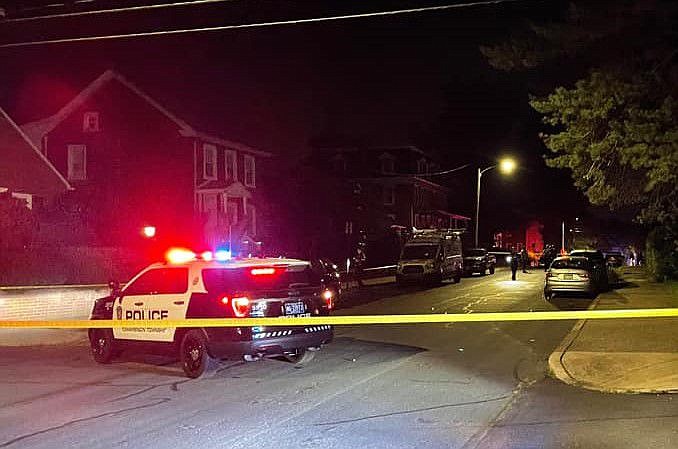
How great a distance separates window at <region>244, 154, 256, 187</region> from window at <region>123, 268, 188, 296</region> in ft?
108

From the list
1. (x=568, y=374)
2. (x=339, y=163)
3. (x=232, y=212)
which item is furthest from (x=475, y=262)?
(x=568, y=374)

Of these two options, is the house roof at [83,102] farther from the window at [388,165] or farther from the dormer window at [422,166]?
the dormer window at [422,166]

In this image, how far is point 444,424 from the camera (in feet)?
26.2

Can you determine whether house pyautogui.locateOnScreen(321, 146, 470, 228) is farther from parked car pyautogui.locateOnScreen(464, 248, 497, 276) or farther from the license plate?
the license plate

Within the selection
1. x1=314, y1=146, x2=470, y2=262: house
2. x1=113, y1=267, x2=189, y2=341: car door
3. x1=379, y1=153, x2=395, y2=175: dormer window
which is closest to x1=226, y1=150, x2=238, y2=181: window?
x1=314, y1=146, x2=470, y2=262: house

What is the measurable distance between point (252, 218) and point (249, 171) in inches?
117

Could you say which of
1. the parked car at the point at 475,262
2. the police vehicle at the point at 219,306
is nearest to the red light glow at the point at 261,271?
the police vehicle at the point at 219,306

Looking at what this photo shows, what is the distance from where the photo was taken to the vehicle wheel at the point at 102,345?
12148 millimetres

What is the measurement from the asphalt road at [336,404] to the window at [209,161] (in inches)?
1070

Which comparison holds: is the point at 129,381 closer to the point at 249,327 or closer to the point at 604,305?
the point at 249,327

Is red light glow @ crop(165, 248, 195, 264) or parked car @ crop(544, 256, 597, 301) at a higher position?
red light glow @ crop(165, 248, 195, 264)

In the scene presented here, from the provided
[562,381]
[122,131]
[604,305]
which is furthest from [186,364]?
[122,131]

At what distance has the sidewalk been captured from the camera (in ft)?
32.6

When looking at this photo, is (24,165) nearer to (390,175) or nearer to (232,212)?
(232,212)
